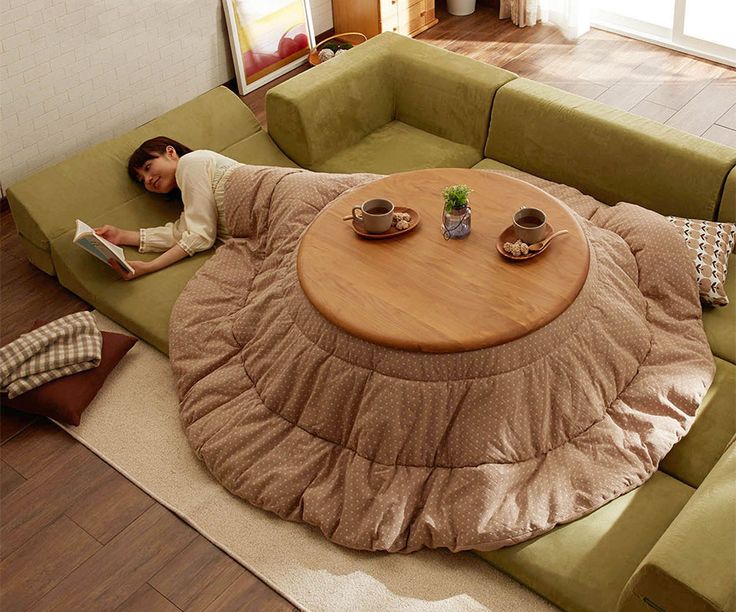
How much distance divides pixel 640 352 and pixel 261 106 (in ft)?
8.63

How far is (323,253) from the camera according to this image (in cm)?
279

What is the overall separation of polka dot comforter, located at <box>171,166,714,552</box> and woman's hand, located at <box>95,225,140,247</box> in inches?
27.2

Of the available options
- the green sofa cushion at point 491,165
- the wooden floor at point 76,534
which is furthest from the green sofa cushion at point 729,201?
the wooden floor at point 76,534

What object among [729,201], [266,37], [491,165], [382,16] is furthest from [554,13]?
[729,201]

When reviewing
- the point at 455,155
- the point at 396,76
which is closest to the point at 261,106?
the point at 396,76

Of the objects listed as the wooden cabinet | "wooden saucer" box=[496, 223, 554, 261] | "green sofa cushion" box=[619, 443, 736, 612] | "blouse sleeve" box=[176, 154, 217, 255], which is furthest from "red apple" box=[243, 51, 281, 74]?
"green sofa cushion" box=[619, 443, 736, 612]

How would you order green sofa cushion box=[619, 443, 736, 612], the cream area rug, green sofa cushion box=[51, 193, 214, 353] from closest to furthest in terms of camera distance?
green sofa cushion box=[619, 443, 736, 612] < the cream area rug < green sofa cushion box=[51, 193, 214, 353]

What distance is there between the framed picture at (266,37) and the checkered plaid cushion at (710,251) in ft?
8.18

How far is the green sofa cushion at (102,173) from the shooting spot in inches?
131

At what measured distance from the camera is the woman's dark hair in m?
3.41

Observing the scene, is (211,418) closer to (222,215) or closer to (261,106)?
(222,215)

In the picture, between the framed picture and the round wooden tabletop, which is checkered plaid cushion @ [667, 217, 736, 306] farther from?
the framed picture

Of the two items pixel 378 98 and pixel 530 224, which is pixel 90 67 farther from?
pixel 530 224

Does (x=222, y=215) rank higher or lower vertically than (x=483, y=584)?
higher
